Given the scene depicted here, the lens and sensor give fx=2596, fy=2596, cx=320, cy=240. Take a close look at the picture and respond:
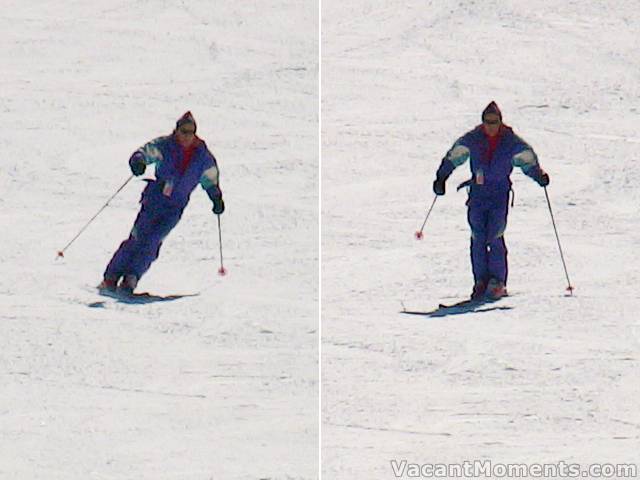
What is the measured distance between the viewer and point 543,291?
11.8 metres

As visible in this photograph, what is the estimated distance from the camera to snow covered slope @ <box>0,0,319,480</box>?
11023mm

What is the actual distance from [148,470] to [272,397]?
83 centimetres

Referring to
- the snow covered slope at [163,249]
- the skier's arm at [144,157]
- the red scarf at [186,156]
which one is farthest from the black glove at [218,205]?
the snow covered slope at [163,249]

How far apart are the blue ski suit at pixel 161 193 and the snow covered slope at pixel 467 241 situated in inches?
34.6

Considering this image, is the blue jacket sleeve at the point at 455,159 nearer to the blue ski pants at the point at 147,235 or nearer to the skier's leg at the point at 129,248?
the blue ski pants at the point at 147,235

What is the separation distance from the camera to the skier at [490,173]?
437 inches

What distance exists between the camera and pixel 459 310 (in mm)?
11562

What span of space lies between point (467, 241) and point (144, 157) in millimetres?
1916

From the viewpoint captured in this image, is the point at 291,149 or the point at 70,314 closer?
the point at 70,314

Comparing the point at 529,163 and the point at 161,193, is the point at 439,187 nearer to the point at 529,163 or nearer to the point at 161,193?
the point at 529,163

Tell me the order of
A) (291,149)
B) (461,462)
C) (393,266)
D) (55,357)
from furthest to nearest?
1. (291,149)
2. (393,266)
3. (55,357)
4. (461,462)

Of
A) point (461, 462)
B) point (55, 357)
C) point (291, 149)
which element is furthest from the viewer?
point (291, 149)

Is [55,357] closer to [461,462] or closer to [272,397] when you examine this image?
[272,397]

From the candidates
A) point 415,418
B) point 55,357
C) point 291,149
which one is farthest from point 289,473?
point 291,149
